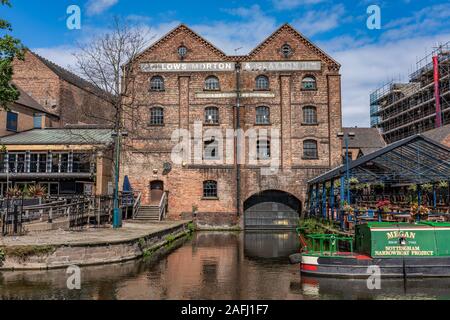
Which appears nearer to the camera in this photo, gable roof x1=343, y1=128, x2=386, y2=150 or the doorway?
the doorway

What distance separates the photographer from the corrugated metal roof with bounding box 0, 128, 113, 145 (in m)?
27.4

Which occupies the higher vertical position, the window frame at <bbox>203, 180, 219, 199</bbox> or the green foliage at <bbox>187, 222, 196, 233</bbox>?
the window frame at <bbox>203, 180, 219, 199</bbox>

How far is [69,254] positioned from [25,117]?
23.0 metres

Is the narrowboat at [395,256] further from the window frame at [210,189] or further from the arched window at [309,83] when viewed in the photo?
the arched window at [309,83]

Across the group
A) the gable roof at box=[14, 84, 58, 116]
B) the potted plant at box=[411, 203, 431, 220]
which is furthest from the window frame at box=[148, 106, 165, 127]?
the potted plant at box=[411, 203, 431, 220]

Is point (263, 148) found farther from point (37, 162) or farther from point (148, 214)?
point (37, 162)

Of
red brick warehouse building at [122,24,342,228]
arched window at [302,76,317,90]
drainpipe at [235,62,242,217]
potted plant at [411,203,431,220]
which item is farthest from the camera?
arched window at [302,76,317,90]

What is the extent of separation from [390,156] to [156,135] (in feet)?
48.4

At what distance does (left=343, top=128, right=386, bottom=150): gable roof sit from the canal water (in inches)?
1145

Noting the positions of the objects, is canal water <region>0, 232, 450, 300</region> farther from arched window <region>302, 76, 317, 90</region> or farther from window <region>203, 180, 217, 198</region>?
arched window <region>302, 76, 317, 90</region>

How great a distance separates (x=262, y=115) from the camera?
2702 centimetres

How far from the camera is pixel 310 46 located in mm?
27297

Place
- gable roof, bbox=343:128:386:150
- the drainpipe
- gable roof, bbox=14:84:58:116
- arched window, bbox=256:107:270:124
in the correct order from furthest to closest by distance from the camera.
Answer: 1. gable roof, bbox=343:128:386:150
2. gable roof, bbox=14:84:58:116
3. arched window, bbox=256:107:270:124
4. the drainpipe
